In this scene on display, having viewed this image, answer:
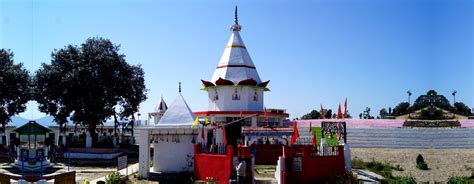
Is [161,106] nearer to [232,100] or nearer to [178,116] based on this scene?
[232,100]

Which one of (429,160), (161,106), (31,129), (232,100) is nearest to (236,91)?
(232,100)

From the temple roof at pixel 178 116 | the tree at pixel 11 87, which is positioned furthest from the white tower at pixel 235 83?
the tree at pixel 11 87

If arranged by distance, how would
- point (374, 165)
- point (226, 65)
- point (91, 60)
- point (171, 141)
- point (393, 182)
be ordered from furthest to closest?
point (91, 60) < point (226, 65) < point (374, 165) < point (171, 141) < point (393, 182)

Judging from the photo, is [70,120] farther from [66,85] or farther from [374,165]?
[374,165]

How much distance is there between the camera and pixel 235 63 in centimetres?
3209

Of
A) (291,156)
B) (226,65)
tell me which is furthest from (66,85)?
(291,156)

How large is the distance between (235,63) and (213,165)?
42.9ft

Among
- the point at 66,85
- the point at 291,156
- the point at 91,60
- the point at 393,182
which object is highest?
the point at 91,60

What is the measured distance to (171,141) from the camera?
890 inches

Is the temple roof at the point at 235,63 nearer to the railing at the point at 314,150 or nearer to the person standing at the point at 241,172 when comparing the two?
the railing at the point at 314,150

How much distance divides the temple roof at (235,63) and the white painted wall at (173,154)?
9610mm

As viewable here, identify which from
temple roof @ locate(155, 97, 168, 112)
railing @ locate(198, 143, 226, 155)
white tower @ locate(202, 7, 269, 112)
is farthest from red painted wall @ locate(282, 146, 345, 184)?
temple roof @ locate(155, 97, 168, 112)

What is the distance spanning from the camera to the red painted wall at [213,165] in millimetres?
19609

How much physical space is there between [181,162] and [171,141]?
1.22 meters
